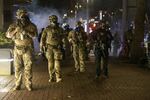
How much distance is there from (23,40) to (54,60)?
2.16m

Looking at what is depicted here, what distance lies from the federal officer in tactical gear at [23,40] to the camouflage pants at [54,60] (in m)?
1.70

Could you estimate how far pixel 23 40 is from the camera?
13297 mm

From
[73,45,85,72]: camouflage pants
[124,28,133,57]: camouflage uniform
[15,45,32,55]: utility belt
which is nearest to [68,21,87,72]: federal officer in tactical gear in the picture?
[73,45,85,72]: camouflage pants

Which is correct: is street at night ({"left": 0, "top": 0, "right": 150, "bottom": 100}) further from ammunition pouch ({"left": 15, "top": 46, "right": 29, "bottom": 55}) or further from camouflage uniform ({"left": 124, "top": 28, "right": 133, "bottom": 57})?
camouflage uniform ({"left": 124, "top": 28, "right": 133, "bottom": 57})

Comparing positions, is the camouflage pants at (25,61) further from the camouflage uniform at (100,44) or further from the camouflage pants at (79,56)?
the camouflage pants at (79,56)

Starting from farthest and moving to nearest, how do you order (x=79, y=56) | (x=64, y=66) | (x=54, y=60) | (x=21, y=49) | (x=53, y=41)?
1. (x=64, y=66)
2. (x=79, y=56)
3. (x=54, y=60)
4. (x=53, y=41)
5. (x=21, y=49)

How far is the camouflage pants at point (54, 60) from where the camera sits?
49.3 feet

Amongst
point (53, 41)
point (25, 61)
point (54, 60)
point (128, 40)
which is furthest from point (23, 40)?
point (128, 40)

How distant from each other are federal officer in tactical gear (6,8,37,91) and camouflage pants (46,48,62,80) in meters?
1.70

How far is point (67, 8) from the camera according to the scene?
85375 mm

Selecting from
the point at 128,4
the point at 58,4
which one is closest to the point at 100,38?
the point at 128,4

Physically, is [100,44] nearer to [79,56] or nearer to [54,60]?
[54,60]

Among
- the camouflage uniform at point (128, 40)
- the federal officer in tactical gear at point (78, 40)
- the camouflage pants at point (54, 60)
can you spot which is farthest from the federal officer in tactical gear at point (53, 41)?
the camouflage uniform at point (128, 40)

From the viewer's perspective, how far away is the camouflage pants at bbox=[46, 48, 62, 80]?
49.3 ft
